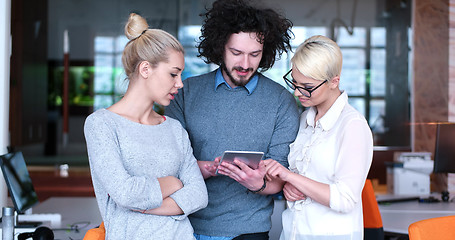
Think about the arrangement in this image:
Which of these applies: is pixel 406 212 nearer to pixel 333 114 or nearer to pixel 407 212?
pixel 407 212

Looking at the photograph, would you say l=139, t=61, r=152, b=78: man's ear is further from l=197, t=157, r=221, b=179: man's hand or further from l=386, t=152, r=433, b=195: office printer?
l=386, t=152, r=433, b=195: office printer

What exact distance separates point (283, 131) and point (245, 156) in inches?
17.1

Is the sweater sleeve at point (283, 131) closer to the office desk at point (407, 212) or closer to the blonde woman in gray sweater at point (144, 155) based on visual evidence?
the blonde woman in gray sweater at point (144, 155)

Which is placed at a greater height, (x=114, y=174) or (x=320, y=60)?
(x=320, y=60)

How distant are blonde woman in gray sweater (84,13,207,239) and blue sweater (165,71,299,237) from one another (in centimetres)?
30

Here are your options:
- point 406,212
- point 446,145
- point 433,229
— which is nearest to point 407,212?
A: point 406,212

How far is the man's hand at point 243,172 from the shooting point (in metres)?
2.22

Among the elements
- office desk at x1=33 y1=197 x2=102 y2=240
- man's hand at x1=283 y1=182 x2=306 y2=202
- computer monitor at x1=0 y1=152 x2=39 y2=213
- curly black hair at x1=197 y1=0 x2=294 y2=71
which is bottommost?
office desk at x1=33 y1=197 x2=102 y2=240

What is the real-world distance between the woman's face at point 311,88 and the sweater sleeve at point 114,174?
31.3 inches

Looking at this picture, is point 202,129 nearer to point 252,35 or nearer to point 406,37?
point 252,35

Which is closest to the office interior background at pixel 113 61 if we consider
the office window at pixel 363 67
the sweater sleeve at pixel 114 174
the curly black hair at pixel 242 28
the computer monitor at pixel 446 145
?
the office window at pixel 363 67

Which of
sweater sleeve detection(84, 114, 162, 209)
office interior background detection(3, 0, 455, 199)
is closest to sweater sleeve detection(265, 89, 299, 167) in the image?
sweater sleeve detection(84, 114, 162, 209)

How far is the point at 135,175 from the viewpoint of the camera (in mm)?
2010

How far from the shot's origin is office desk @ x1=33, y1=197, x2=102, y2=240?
334 centimetres
